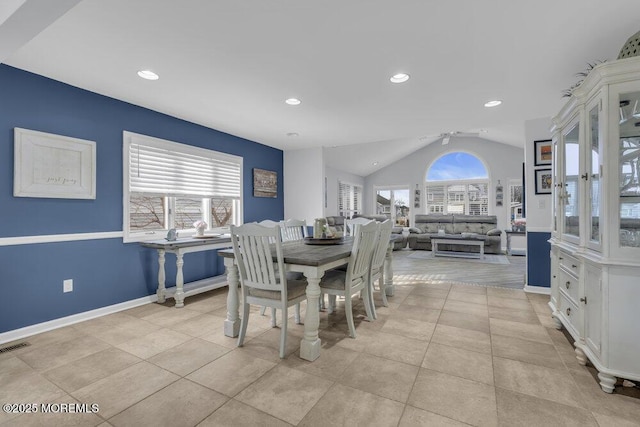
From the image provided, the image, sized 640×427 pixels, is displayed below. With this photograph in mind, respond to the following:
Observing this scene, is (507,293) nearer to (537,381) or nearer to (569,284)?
(569,284)

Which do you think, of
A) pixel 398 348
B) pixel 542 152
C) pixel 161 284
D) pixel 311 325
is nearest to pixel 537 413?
pixel 398 348

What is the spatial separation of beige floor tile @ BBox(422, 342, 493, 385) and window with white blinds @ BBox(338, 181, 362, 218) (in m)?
6.84

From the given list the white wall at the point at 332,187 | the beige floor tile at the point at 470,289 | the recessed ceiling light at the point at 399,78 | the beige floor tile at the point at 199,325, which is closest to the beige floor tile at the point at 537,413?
the beige floor tile at the point at 199,325

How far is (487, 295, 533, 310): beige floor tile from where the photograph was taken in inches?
128

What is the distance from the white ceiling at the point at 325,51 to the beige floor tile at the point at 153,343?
2.08m

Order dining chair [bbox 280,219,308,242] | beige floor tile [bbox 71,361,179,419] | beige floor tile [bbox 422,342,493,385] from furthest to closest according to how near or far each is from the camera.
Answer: dining chair [bbox 280,219,308,242], beige floor tile [bbox 422,342,493,385], beige floor tile [bbox 71,361,179,419]

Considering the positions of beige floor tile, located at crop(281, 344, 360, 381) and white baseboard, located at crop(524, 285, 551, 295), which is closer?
beige floor tile, located at crop(281, 344, 360, 381)

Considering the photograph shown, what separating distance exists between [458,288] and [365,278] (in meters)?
1.94

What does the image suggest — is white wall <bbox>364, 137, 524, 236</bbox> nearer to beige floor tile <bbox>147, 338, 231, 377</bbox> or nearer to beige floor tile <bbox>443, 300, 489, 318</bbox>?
beige floor tile <bbox>443, 300, 489, 318</bbox>

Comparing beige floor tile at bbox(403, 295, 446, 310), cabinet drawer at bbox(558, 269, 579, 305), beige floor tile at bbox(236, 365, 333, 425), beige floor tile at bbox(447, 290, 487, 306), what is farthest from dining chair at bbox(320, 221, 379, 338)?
cabinet drawer at bbox(558, 269, 579, 305)

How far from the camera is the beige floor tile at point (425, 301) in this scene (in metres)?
3.30

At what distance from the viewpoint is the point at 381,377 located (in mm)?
1877

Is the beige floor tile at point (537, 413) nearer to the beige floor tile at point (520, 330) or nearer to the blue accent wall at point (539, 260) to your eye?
the beige floor tile at point (520, 330)

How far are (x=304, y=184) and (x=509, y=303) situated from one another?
11.9 ft
